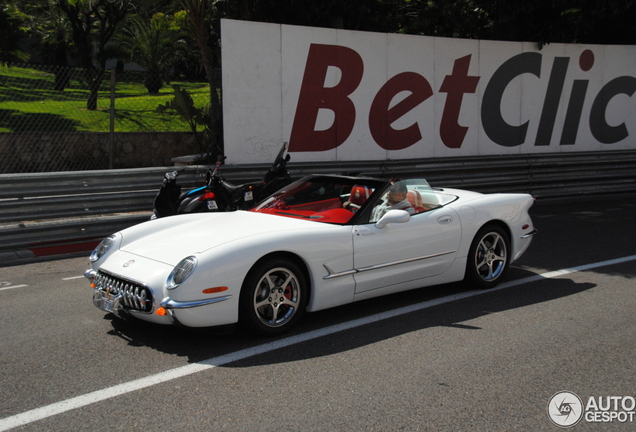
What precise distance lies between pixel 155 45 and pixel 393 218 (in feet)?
71.5

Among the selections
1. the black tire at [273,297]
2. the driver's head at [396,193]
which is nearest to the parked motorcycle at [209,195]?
the driver's head at [396,193]

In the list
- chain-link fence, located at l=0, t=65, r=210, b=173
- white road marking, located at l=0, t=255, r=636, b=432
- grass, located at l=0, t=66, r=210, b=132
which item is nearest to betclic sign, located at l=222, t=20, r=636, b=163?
chain-link fence, located at l=0, t=65, r=210, b=173

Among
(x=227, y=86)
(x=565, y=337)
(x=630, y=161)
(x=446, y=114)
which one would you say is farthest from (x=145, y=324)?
(x=630, y=161)

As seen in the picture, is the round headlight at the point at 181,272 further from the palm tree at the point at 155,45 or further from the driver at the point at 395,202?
the palm tree at the point at 155,45

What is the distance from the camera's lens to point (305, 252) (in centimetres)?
477

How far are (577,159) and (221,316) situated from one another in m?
10.6

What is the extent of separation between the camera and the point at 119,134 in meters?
14.8

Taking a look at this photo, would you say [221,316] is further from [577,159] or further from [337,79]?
[577,159]

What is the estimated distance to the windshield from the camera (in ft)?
18.1

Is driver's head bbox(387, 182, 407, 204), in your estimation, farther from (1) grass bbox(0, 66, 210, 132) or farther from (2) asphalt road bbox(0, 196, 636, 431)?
(1) grass bbox(0, 66, 210, 132)

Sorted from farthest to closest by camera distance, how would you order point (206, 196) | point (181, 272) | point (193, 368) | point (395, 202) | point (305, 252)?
point (206, 196) → point (395, 202) → point (305, 252) → point (181, 272) → point (193, 368)
